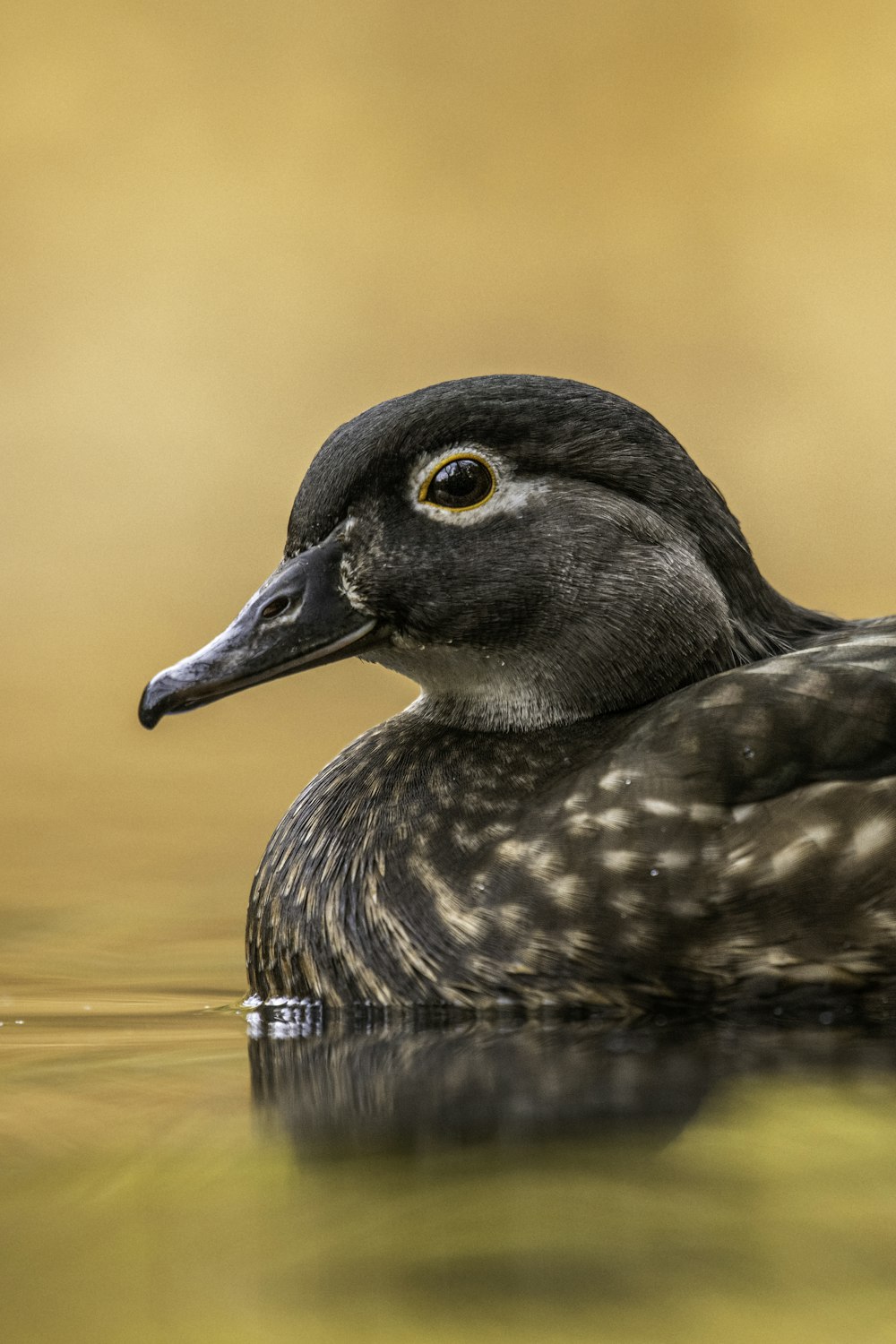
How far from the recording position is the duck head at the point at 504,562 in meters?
2.23

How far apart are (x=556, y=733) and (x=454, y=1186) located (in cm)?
106

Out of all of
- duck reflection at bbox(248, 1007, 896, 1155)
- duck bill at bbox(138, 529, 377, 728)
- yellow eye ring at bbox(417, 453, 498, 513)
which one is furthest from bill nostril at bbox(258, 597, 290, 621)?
duck reflection at bbox(248, 1007, 896, 1155)

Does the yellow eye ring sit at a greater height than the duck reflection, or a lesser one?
greater

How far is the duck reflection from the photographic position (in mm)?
1472

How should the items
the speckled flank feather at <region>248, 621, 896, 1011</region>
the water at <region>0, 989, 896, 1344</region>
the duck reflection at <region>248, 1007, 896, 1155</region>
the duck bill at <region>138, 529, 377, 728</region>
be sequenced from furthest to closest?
1. the duck bill at <region>138, 529, 377, 728</region>
2. the speckled flank feather at <region>248, 621, 896, 1011</region>
3. the duck reflection at <region>248, 1007, 896, 1155</region>
4. the water at <region>0, 989, 896, 1344</region>

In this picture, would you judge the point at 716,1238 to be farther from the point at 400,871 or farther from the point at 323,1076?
the point at 400,871

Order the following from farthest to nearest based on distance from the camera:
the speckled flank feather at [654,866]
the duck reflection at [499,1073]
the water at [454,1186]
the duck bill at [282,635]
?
the duck bill at [282,635]
the speckled flank feather at [654,866]
the duck reflection at [499,1073]
the water at [454,1186]

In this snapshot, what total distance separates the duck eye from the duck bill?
0.45ft

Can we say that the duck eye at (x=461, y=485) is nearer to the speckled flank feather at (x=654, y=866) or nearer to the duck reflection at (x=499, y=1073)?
the speckled flank feather at (x=654, y=866)

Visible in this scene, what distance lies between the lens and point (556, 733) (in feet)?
7.54

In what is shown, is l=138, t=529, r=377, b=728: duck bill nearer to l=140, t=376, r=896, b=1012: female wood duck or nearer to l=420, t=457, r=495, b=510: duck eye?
l=140, t=376, r=896, b=1012: female wood duck

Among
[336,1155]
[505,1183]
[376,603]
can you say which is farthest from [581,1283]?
[376,603]

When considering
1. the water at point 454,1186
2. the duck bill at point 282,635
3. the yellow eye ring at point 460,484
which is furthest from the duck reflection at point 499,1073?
the yellow eye ring at point 460,484

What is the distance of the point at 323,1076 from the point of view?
1.75 m
